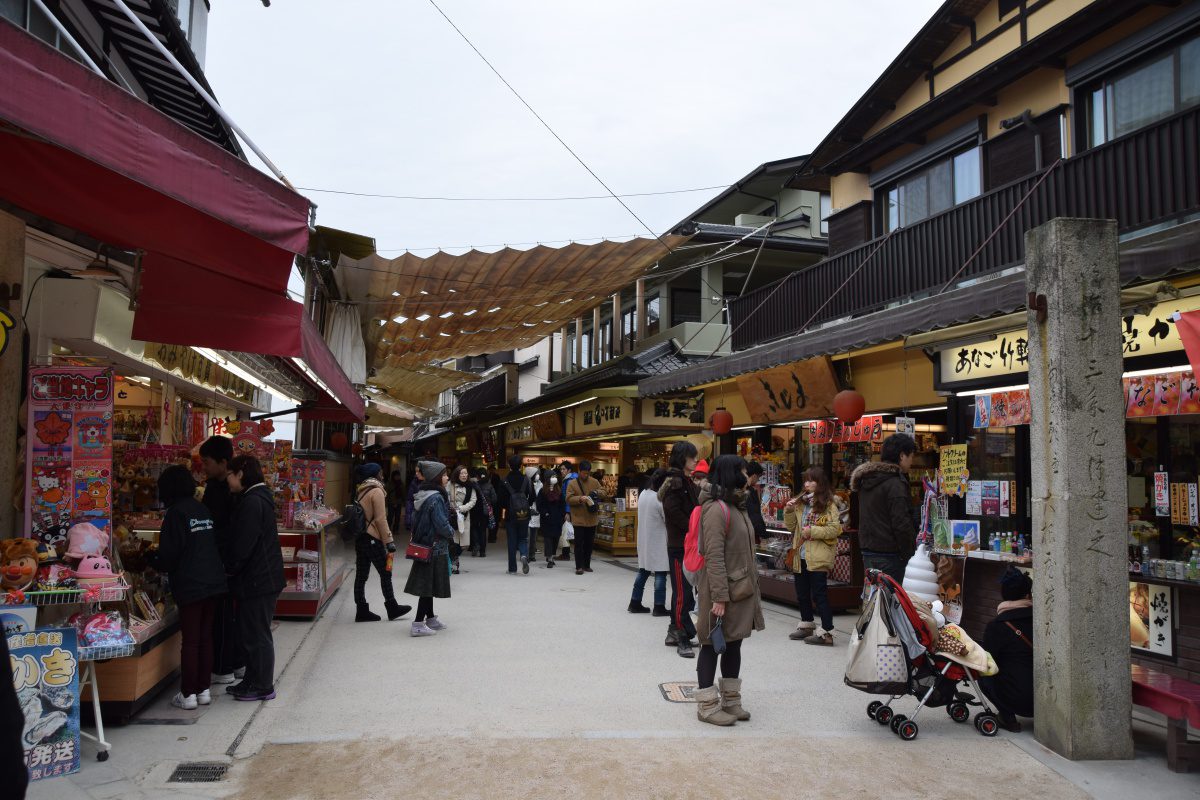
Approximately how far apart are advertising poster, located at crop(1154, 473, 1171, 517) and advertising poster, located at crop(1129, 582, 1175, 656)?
2.40 ft

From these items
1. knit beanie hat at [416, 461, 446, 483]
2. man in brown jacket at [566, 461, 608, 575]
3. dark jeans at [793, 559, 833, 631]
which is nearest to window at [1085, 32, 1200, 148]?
dark jeans at [793, 559, 833, 631]

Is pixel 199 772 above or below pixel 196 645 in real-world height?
below

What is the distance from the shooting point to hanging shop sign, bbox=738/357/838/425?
1124 centimetres

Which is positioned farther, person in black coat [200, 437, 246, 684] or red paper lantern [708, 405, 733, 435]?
red paper lantern [708, 405, 733, 435]

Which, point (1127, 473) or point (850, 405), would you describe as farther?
point (850, 405)

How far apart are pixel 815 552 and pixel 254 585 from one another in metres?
5.30

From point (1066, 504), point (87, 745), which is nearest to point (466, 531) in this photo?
point (87, 745)

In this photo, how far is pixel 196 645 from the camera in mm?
5852

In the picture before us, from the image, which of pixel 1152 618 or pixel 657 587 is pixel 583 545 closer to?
pixel 657 587

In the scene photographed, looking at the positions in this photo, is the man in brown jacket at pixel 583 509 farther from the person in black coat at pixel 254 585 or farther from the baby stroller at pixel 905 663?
the baby stroller at pixel 905 663

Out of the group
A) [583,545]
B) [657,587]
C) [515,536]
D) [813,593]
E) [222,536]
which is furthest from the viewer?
[583,545]

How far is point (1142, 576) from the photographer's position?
6770 millimetres

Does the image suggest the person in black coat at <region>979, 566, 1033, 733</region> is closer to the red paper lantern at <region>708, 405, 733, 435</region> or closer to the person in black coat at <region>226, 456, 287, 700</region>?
the person in black coat at <region>226, 456, 287, 700</region>

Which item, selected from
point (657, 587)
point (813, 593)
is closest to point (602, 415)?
point (657, 587)
